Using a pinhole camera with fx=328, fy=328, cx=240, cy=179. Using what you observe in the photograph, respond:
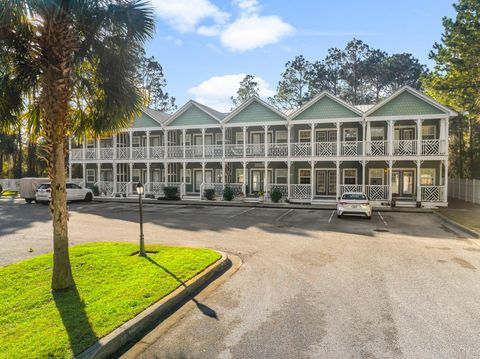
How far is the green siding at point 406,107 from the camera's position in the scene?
23438 mm

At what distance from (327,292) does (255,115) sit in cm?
2198

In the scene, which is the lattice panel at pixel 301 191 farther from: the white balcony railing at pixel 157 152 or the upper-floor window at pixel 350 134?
the white balcony railing at pixel 157 152

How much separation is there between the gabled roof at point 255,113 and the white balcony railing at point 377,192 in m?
8.42

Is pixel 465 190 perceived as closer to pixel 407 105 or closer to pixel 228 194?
pixel 407 105

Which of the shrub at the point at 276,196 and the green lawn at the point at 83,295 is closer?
the green lawn at the point at 83,295

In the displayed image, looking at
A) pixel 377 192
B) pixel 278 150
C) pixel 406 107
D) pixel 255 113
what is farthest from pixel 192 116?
pixel 406 107

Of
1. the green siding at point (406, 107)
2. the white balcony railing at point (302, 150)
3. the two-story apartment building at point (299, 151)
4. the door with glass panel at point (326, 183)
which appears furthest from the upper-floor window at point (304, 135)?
the green siding at point (406, 107)

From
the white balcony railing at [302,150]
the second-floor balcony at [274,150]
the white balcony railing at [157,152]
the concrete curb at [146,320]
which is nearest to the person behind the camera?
the concrete curb at [146,320]

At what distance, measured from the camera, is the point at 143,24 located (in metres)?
7.22

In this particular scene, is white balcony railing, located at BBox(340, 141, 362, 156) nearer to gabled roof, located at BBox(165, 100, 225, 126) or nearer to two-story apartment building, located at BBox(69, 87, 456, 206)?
two-story apartment building, located at BBox(69, 87, 456, 206)

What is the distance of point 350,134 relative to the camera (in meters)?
27.0

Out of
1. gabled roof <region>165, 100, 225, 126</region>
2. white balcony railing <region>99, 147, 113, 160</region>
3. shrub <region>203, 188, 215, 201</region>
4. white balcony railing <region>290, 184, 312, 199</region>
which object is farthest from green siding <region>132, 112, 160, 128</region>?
white balcony railing <region>290, 184, 312, 199</region>

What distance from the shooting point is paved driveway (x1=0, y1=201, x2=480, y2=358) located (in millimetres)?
4617

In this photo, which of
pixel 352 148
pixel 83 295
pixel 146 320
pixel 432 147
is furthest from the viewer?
pixel 352 148
